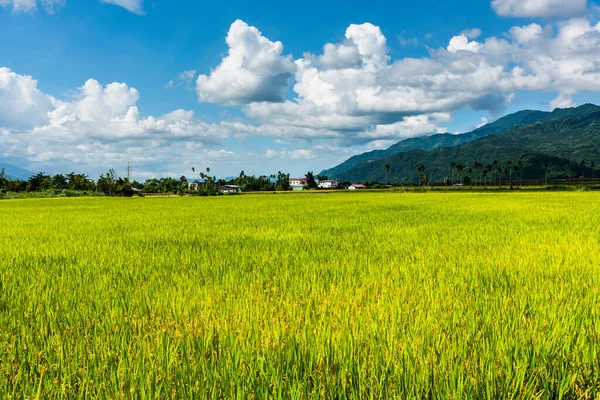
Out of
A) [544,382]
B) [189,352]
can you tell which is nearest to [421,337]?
[544,382]

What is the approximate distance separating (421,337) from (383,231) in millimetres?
6892

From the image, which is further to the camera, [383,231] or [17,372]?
[383,231]

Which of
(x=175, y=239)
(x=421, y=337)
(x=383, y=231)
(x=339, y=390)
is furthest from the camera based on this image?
(x=383, y=231)

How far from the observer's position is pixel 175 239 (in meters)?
8.48

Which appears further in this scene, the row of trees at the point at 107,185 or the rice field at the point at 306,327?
the row of trees at the point at 107,185

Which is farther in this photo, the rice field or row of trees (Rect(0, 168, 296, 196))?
row of trees (Rect(0, 168, 296, 196))

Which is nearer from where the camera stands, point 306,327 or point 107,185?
point 306,327

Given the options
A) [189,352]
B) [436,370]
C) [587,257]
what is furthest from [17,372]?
[587,257]

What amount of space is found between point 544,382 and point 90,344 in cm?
292

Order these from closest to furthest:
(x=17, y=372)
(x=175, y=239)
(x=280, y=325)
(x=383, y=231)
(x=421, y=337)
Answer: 1. (x=17, y=372)
2. (x=421, y=337)
3. (x=280, y=325)
4. (x=175, y=239)
5. (x=383, y=231)

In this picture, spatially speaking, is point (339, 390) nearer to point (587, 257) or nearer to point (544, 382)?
point (544, 382)

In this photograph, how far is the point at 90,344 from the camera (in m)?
2.48

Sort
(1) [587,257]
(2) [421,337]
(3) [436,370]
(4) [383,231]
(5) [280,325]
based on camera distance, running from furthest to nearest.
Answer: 1. (4) [383,231]
2. (1) [587,257]
3. (5) [280,325]
4. (2) [421,337]
5. (3) [436,370]

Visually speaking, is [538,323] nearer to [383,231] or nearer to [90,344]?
[90,344]
